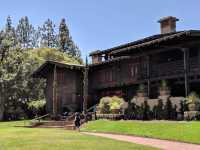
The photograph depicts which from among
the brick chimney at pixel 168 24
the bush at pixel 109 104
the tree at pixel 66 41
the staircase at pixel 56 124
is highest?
the tree at pixel 66 41

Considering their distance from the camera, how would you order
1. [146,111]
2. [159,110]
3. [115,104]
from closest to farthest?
1. [159,110]
2. [146,111]
3. [115,104]

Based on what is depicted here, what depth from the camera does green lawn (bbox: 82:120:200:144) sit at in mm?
23747

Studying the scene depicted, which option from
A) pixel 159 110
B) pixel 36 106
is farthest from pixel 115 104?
pixel 36 106

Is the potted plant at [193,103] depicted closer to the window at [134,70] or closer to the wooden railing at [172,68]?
the wooden railing at [172,68]

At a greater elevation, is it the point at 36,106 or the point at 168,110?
the point at 36,106

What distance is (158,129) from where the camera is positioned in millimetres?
26625

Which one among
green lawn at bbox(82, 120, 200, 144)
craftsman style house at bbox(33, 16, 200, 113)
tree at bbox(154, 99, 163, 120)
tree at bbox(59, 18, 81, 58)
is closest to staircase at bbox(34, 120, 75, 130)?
craftsman style house at bbox(33, 16, 200, 113)

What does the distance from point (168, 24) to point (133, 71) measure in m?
5.82

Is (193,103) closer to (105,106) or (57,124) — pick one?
(105,106)

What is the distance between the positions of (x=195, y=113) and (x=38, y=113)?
26919 millimetres

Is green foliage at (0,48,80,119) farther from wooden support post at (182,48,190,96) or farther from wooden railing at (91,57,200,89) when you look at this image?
wooden support post at (182,48,190,96)

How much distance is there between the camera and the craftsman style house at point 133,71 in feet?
118

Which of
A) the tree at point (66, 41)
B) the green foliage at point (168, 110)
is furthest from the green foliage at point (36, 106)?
the tree at point (66, 41)

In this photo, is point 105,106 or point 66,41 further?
point 66,41
